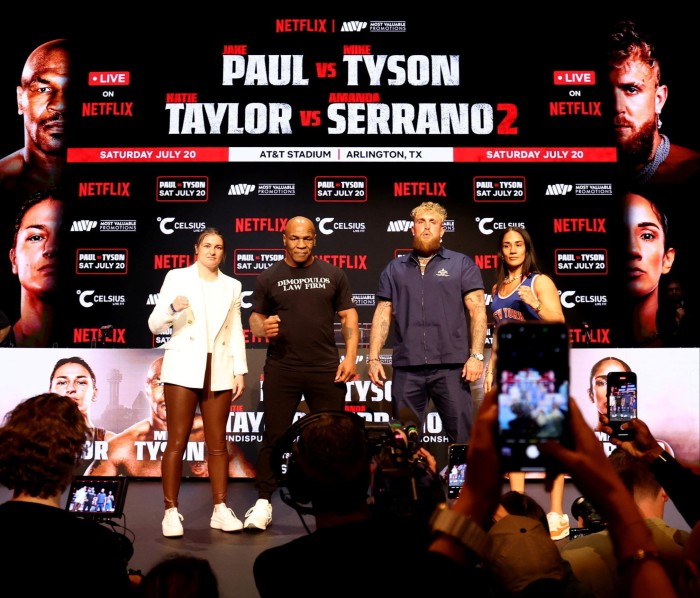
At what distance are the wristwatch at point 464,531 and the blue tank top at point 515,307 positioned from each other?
331 cm

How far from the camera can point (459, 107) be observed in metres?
6.71

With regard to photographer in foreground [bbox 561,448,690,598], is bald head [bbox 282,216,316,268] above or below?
above

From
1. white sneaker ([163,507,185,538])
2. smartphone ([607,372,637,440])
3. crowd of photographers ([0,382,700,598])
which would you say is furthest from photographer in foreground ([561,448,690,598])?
white sneaker ([163,507,185,538])

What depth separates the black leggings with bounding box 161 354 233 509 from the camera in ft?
13.5

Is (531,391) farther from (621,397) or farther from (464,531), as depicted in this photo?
(621,397)

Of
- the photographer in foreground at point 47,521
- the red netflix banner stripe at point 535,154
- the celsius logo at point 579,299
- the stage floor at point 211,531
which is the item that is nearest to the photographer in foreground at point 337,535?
the photographer in foreground at point 47,521

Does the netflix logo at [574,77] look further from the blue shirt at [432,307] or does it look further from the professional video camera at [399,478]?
the professional video camera at [399,478]

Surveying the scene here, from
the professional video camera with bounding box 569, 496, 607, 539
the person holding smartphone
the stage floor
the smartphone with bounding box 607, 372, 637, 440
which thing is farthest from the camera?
the person holding smartphone

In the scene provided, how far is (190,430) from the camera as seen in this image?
14.0ft

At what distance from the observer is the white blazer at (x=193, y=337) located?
165 inches

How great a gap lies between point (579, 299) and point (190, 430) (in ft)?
12.3

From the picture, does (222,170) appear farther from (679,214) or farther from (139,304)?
(679,214)

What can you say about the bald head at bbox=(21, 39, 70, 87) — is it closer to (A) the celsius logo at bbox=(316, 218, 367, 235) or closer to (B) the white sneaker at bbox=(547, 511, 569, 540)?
(A) the celsius logo at bbox=(316, 218, 367, 235)

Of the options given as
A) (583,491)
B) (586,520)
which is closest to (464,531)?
(583,491)
